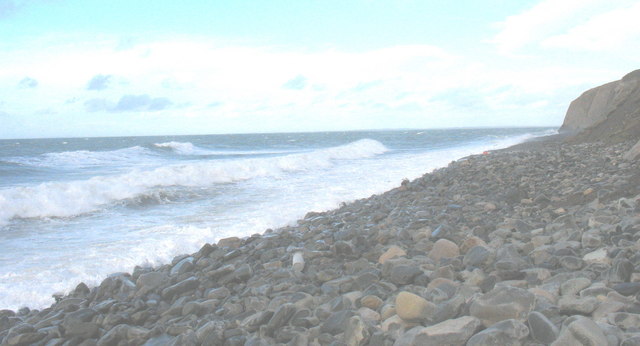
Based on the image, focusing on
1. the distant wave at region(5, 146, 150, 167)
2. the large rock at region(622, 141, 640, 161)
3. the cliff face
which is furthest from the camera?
the distant wave at region(5, 146, 150, 167)

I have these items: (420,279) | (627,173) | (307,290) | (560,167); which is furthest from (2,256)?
(560,167)

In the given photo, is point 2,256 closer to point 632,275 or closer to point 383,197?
point 383,197

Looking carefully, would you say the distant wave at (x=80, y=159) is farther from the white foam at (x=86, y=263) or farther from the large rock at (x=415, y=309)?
the large rock at (x=415, y=309)

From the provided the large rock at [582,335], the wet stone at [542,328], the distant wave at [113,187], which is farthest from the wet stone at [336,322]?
the distant wave at [113,187]

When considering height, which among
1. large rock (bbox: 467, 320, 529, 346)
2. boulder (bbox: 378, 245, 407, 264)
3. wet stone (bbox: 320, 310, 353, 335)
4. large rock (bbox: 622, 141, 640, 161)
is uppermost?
large rock (bbox: 622, 141, 640, 161)

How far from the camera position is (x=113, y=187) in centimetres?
1196

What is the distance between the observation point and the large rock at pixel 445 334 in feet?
7.24

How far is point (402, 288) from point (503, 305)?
104 centimetres

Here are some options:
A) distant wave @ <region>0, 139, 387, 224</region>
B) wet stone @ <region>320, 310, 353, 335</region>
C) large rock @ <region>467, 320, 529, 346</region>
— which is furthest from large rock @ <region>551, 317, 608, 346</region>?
distant wave @ <region>0, 139, 387, 224</region>

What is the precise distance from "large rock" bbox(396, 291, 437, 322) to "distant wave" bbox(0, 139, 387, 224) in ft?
28.2

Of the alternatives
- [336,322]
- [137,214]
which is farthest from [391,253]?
[137,214]

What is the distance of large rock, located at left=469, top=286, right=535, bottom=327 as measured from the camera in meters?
2.32

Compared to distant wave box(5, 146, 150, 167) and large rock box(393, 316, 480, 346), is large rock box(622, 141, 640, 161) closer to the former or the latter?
large rock box(393, 316, 480, 346)

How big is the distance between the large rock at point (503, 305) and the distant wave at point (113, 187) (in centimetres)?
901
